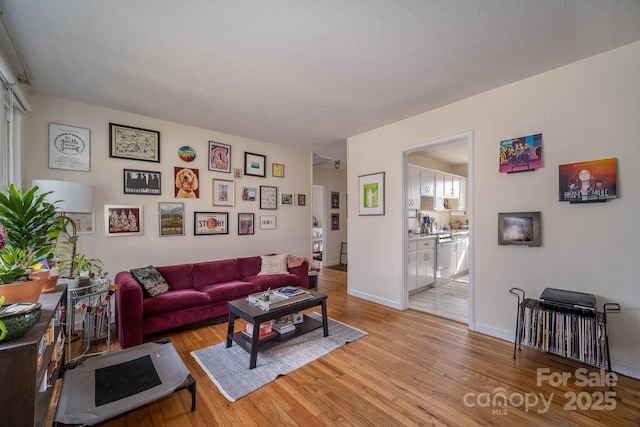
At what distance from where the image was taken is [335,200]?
7215 mm

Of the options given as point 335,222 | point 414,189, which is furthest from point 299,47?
point 335,222

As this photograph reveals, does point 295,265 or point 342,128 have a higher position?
point 342,128

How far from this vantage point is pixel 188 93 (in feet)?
9.24

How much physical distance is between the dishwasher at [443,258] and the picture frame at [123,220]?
483cm

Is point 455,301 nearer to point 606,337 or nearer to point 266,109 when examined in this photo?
point 606,337

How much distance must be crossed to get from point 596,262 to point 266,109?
3646mm

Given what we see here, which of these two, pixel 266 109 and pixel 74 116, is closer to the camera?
pixel 74 116

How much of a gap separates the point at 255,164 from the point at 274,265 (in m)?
1.77

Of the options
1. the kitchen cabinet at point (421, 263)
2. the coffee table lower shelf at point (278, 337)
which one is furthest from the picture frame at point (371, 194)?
the coffee table lower shelf at point (278, 337)

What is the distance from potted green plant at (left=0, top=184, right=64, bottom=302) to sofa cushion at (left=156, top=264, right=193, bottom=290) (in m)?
1.59

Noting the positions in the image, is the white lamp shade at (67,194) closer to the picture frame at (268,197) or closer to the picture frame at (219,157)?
the picture frame at (219,157)

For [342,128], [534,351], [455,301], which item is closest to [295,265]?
Result: [342,128]

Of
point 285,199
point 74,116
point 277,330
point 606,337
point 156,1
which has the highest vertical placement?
point 156,1

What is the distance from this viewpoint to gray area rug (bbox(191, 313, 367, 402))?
2.03m
